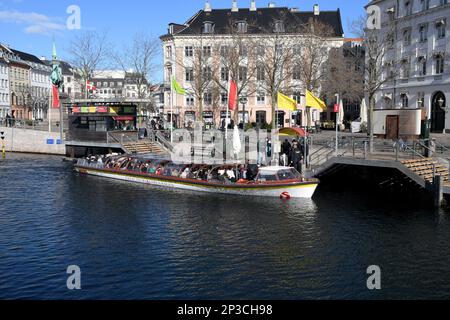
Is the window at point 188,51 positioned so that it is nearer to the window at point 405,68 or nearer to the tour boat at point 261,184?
the window at point 405,68

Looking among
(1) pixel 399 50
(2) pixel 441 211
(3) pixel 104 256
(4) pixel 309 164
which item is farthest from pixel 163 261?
(1) pixel 399 50

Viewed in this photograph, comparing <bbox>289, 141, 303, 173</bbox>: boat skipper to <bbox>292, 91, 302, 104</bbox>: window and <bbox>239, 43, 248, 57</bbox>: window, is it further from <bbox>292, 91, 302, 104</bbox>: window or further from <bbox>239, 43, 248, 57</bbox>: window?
<bbox>292, 91, 302, 104</bbox>: window

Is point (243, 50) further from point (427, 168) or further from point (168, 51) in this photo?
point (427, 168)

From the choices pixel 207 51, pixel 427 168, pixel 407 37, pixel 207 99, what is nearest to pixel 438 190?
pixel 427 168

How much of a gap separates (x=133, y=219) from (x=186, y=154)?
58.8ft

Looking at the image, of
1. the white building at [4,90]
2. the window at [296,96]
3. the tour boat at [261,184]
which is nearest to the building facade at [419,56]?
the window at [296,96]

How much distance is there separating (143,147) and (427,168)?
28.2 m

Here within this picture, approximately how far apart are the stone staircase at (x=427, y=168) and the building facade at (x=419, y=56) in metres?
22.0

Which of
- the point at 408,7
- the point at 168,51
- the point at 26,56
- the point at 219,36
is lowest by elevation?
the point at 168,51

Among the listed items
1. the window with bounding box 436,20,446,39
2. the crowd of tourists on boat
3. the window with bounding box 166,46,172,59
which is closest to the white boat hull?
the crowd of tourists on boat

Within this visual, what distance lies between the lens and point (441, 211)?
2595cm

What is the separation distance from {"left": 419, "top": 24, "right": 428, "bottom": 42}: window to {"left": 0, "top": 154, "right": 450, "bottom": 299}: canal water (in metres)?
31.3

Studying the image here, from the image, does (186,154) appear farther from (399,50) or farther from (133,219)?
(399,50)

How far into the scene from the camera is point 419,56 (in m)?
54.8
